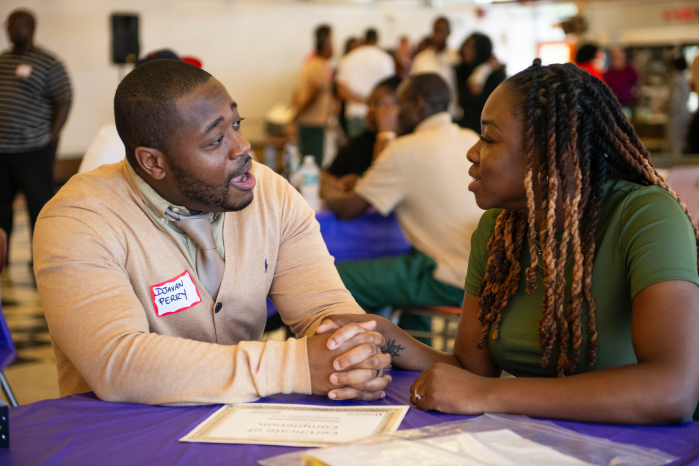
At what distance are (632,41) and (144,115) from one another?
1383 centimetres

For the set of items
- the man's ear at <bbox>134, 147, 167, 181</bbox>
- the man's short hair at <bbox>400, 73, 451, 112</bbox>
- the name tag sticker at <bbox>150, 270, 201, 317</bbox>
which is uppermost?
the man's short hair at <bbox>400, 73, 451, 112</bbox>

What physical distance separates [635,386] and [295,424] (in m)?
0.52

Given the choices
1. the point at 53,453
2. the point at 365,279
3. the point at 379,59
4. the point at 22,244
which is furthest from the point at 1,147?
the point at 53,453

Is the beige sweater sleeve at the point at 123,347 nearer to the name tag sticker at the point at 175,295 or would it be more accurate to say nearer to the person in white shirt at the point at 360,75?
the name tag sticker at the point at 175,295

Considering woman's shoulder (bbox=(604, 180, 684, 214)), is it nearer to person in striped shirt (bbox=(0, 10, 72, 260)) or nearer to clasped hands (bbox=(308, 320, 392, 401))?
clasped hands (bbox=(308, 320, 392, 401))

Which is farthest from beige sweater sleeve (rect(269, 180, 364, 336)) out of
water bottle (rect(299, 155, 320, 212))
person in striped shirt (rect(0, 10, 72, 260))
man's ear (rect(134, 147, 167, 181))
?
person in striped shirt (rect(0, 10, 72, 260))

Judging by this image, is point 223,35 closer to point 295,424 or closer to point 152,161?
point 152,161

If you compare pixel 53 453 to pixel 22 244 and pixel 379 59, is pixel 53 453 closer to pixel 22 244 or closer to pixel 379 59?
pixel 22 244

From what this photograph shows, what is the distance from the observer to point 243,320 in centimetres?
155

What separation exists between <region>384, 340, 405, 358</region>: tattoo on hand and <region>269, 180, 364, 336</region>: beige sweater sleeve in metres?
0.18

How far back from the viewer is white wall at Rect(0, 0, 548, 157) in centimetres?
869

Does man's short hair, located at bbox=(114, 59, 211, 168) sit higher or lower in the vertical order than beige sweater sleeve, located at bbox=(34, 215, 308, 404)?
higher

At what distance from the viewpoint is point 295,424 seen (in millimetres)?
1044

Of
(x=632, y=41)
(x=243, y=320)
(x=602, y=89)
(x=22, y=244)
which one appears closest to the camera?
(x=602, y=89)
